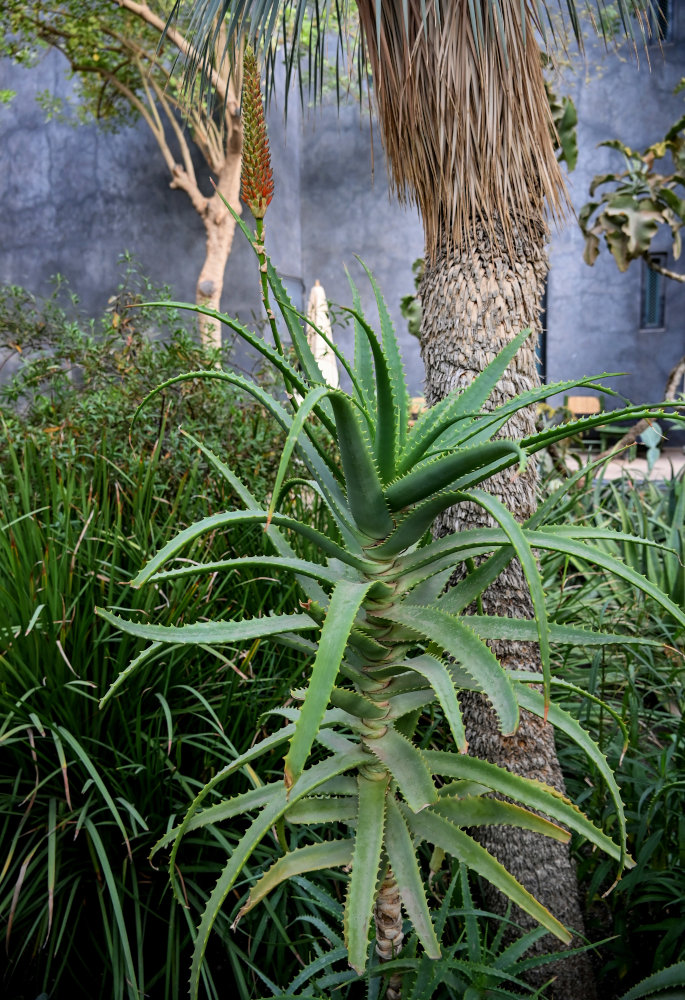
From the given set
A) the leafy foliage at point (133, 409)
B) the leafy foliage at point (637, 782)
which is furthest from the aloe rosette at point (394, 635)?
the leafy foliage at point (133, 409)

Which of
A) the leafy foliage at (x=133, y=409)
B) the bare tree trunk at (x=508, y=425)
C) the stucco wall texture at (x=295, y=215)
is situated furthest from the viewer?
the stucco wall texture at (x=295, y=215)

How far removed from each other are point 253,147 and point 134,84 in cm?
1065

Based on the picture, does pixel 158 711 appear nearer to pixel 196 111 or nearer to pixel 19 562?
pixel 19 562

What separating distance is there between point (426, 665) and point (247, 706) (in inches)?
43.6

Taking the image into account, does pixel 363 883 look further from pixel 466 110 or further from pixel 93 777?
pixel 466 110

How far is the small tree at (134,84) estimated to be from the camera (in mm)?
9047

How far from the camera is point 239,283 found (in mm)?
10516

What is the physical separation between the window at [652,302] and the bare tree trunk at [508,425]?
33.3 ft

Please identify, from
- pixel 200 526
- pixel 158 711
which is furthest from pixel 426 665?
pixel 158 711

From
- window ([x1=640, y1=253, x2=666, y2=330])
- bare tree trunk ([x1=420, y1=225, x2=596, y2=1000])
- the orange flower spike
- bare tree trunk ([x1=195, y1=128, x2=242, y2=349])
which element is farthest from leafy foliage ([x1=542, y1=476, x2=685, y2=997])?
window ([x1=640, y1=253, x2=666, y2=330])

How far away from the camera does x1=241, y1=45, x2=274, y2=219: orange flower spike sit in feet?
2.94

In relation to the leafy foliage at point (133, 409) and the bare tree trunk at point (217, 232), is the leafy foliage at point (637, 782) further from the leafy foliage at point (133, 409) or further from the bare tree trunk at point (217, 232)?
the bare tree trunk at point (217, 232)

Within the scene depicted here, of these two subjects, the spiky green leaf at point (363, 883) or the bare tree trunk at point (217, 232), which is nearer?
the spiky green leaf at point (363, 883)

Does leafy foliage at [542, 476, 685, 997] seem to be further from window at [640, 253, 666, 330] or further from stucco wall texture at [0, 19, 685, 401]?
window at [640, 253, 666, 330]
